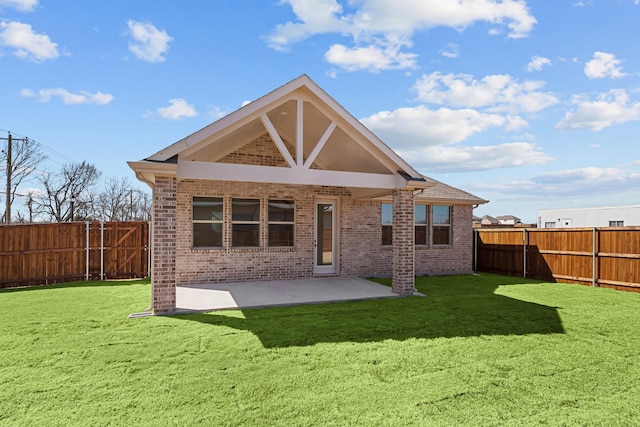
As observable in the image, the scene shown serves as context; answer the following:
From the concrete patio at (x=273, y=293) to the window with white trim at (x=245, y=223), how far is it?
1.24 m

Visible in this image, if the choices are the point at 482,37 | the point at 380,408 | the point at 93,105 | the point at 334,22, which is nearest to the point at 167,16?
the point at 334,22

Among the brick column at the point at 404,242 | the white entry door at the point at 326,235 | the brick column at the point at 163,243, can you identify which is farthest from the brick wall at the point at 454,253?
the brick column at the point at 163,243

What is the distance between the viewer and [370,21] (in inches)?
354

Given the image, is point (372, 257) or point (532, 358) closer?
point (532, 358)

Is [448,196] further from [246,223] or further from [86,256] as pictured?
[86,256]

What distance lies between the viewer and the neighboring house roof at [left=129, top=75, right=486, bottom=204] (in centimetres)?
717

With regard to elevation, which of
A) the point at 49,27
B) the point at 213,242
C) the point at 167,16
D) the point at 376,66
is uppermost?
the point at 49,27

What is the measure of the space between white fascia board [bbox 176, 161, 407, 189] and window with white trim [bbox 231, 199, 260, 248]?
3.45 meters

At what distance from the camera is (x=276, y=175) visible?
7656mm

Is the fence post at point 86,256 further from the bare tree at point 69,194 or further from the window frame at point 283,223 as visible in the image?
the bare tree at point 69,194

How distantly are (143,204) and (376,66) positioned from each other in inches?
1560

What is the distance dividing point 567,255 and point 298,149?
33.0 feet

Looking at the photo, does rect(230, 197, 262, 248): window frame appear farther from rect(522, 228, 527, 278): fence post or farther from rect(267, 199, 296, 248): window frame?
rect(522, 228, 527, 278): fence post

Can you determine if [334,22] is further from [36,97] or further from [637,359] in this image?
[36,97]
